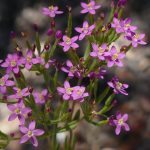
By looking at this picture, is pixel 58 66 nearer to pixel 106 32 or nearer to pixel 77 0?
pixel 106 32

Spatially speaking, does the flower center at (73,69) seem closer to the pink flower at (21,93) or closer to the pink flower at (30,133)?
the pink flower at (21,93)

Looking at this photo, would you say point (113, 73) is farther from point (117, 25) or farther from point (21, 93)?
point (21, 93)

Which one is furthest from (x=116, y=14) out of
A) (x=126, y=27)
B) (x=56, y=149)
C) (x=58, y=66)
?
(x=56, y=149)

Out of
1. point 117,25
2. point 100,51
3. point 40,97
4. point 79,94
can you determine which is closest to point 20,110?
point 40,97

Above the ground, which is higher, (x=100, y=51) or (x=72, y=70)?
(x=100, y=51)

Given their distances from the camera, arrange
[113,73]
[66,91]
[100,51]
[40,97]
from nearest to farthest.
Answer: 1. [100,51]
2. [66,91]
3. [40,97]
4. [113,73]

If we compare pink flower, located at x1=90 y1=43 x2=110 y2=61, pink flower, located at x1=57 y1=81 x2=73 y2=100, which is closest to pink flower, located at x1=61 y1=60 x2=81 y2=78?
pink flower, located at x1=57 y1=81 x2=73 y2=100

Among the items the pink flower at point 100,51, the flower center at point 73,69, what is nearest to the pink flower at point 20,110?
the flower center at point 73,69
